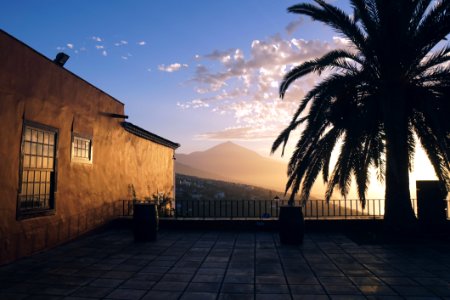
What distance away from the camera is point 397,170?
8.92 m

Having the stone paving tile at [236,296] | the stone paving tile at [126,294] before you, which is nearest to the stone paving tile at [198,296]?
the stone paving tile at [236,296]

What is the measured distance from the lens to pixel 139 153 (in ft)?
47.4

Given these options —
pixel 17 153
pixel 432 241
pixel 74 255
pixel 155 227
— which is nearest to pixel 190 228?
pixel 155 227

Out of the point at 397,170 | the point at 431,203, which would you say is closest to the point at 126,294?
the point at 397,170

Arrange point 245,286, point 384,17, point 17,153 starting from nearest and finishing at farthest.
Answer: point 245,286 < point 17,153 < point 384,17

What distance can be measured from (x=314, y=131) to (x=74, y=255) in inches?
276

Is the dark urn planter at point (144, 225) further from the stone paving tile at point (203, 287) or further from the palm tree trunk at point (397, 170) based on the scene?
the palm tree trunk at point (397, 170)

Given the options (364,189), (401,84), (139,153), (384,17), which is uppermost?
(384,17)

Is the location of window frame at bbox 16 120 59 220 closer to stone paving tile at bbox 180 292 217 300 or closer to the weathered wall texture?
the weathered wall texture

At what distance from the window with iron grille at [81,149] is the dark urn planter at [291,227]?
238 inches

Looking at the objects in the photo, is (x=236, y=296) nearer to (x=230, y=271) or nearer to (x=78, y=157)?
(x=230, y=271)

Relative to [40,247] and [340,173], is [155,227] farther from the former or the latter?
[340,173]

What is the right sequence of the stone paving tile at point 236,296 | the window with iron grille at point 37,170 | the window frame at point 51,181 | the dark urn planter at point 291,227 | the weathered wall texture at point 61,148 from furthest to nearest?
the dark urn planter at point 291,227 → the window with iron grille at point 37,170 → the window frame at point 51,181 → the weathered wall texture at point 61,148 → the stone paving tile at point 236,296

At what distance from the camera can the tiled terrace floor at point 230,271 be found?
5.02 meters
